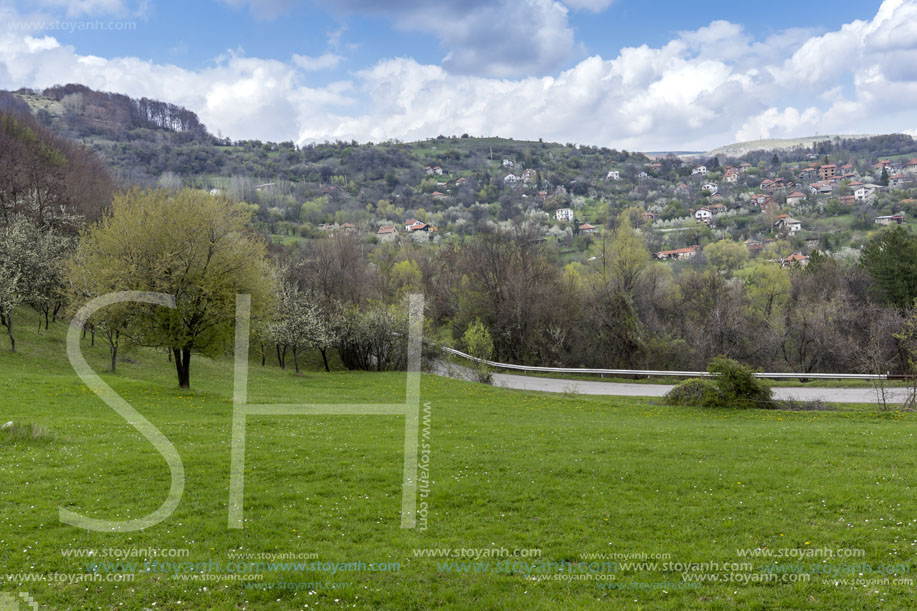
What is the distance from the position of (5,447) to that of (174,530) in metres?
7.53

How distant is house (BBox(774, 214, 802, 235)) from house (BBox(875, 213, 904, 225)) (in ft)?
48.5

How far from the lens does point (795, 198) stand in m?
158

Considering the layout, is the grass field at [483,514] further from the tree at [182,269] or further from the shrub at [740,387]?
the shrub at [740,387]

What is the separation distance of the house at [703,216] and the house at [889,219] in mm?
36694

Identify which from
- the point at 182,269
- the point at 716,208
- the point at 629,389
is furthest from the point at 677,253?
the point at 182,269

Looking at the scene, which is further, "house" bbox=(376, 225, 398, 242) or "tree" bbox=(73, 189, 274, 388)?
"house" bbox=(376, 225, 398, 242)

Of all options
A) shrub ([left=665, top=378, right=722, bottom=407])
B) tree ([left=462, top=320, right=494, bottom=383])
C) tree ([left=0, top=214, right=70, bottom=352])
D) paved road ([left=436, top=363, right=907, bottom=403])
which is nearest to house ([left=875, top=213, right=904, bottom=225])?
paved road ([left=436, top=363, right=907, bottom=403])

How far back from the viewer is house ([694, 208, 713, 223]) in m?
146

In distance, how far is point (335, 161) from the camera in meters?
198

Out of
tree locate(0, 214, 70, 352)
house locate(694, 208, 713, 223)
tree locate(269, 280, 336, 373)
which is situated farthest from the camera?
house locate(694, 208, 713, 223)

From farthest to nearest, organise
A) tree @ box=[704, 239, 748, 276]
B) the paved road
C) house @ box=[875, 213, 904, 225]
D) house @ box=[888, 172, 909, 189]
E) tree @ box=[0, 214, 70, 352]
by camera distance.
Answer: house @ box=[888, 172, 909, 189]
house @ box=[875, 213, 904, 225]
tree @ box=[704, 239, 748, 276]
tree @ box=[0, 214, 70, 352]
the paved road

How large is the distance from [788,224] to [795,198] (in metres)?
42.3

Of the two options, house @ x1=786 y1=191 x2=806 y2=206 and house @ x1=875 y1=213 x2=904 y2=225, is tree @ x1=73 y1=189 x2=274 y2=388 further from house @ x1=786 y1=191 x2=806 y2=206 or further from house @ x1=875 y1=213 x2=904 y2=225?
house @ x1=786 y1=191 x2=806 y2=206

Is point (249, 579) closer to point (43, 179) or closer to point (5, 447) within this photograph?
point (5, 447)
